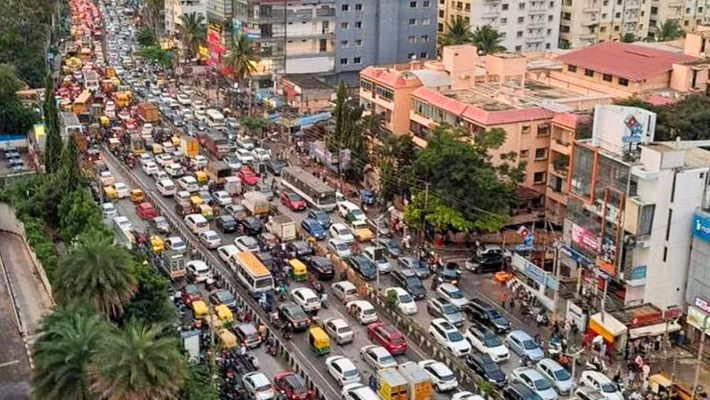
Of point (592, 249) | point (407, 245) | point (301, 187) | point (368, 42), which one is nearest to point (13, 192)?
point (301, 187)

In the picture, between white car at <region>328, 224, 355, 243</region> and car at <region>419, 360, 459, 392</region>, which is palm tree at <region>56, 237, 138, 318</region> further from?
white car at <region>328, 224, 355, 243</region>

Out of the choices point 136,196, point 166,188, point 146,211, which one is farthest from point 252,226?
point 166,188

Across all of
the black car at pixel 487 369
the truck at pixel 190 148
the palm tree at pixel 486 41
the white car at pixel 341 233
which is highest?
the palm tree at pixel 486 41

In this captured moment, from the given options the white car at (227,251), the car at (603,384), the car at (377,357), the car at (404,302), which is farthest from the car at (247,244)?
the car at (603,384)

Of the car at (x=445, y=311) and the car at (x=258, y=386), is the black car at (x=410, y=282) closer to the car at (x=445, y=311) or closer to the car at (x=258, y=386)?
the car at (x=445, y=311)

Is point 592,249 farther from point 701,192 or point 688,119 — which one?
point 688,119

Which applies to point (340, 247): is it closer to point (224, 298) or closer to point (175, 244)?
point (224, 298)
